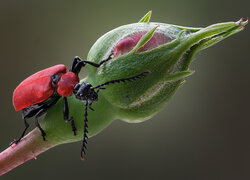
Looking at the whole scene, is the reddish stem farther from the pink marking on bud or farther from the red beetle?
the pink marking on bud

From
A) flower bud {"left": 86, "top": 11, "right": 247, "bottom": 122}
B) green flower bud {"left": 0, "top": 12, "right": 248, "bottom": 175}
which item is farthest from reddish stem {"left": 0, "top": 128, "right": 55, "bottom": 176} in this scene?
flower bud {"left": 86, "top": 11, "right": 247, "bottom": 122}

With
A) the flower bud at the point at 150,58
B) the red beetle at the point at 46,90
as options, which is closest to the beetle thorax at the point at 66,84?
the red beetle at the point at 46,90

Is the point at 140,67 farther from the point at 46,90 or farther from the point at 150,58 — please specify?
the point at 46,90

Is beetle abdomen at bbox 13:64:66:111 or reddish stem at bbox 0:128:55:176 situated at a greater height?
beetle abdomen at bbox 13:64:66:111

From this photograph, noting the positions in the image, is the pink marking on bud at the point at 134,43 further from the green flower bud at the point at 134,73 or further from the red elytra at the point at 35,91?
the red elytra at the point at 35,91

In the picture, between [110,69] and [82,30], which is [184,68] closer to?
[110,69]

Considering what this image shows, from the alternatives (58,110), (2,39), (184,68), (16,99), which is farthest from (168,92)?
(2,39)
